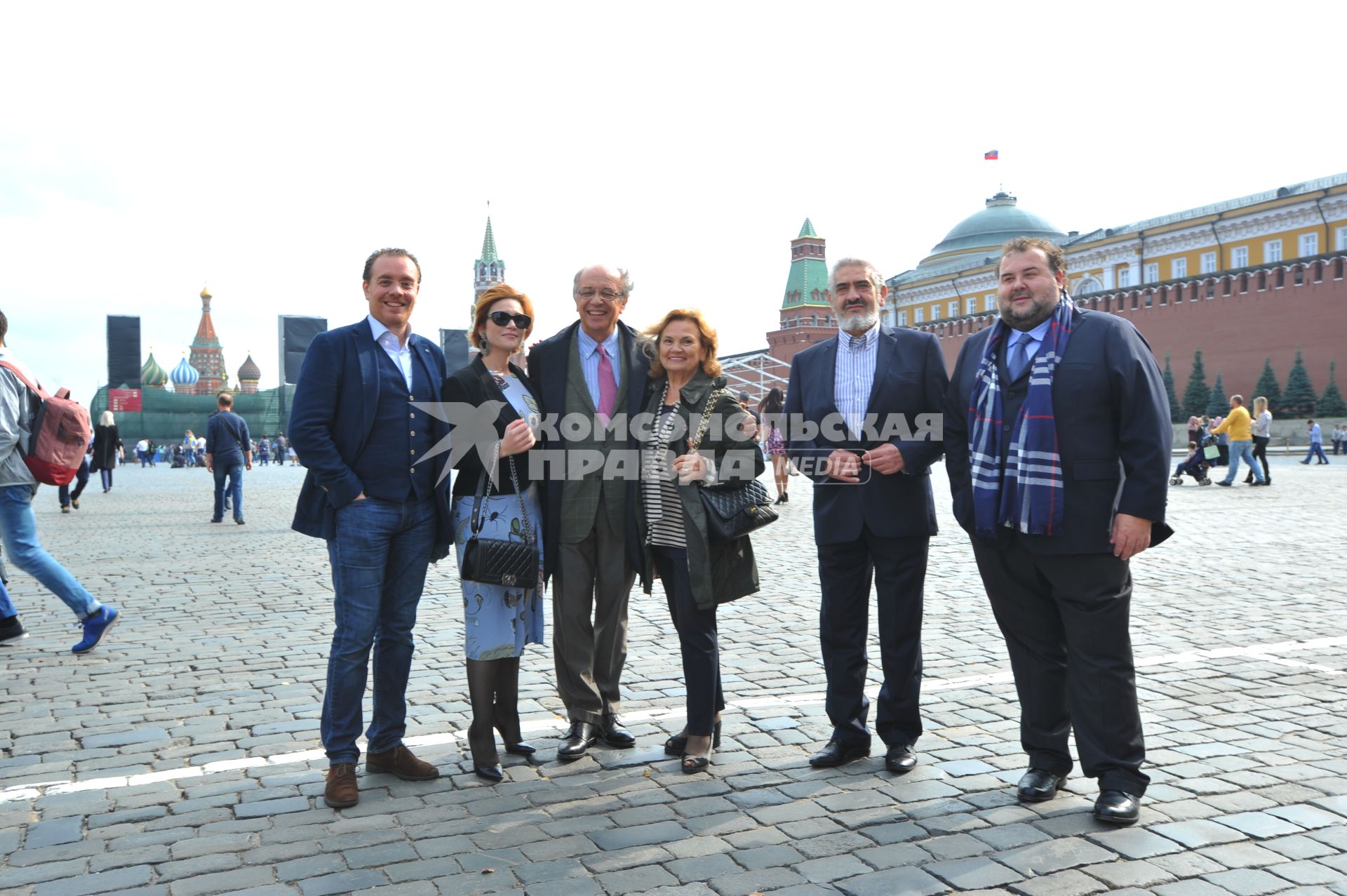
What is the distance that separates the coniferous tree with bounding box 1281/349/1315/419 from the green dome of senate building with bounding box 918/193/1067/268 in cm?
3587

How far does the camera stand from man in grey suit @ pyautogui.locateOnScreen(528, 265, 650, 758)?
12.9ft

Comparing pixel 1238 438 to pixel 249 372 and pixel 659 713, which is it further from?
pixel 249 372

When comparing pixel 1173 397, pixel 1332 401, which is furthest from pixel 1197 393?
pixel 1332 401

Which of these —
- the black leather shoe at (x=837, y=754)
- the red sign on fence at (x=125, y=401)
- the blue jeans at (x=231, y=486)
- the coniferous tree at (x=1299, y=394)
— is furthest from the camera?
the red sign on fence at (x=125, y=401)

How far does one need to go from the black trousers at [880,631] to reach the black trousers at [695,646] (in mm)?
422

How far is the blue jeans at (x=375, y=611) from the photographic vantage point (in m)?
3.59

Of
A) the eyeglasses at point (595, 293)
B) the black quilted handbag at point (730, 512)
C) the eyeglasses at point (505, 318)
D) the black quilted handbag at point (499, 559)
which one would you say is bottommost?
the black quilted handbag at point (499, 559)

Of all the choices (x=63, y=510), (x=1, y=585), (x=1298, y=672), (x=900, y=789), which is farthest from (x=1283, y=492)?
(x=63, y=510)

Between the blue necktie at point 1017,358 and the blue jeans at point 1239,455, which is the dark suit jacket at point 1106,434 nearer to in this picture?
the blue necktie at point 1017,358

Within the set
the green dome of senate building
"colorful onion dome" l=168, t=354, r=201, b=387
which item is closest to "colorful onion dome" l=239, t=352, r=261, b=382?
"colorful onion dome" l=168, t=354, r=201, b=387

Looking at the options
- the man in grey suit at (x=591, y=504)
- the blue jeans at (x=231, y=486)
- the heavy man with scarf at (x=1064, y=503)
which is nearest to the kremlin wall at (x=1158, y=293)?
the blue jeans at (x=231, y=486)

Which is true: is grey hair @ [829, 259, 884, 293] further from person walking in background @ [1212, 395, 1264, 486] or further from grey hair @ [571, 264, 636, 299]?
person walking in background @ [1212, 395, 1264, 486]

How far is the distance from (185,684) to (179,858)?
2193 millimetres

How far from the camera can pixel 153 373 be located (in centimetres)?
11200
